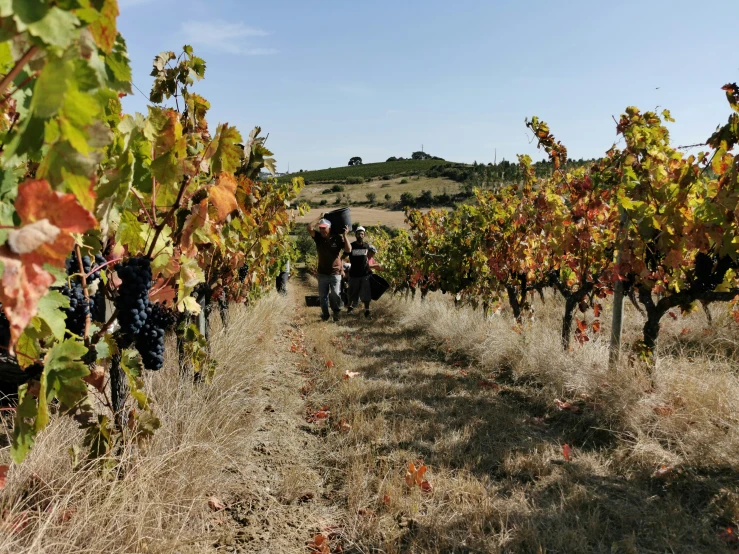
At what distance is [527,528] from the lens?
2.42 meters

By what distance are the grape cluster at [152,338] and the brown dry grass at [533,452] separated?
1276mm

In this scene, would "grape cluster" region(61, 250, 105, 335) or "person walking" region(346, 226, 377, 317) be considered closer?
"grape cluster" region(61, 250, 105, 335)

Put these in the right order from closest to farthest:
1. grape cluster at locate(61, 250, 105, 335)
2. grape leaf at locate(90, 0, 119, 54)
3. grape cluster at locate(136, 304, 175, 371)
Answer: grape leaf at locate(90, 0, 119, 54) < grape cluster at locate(61, 250, 105, 335) < grape cluster at locate(136, 304, 175, 371)

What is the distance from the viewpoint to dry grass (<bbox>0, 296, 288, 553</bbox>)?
1804 millimetres

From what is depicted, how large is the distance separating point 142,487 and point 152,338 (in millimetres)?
601

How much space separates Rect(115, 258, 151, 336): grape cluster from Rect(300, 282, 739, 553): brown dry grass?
58.8 inches

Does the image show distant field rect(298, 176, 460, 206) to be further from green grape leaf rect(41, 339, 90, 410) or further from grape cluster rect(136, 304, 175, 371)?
green grape leaf rect(41, 339, 90, 410)

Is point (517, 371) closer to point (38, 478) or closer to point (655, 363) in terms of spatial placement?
point (655, 363)

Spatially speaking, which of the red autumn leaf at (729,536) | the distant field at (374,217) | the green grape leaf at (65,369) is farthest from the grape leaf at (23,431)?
the distant field at (374,217)

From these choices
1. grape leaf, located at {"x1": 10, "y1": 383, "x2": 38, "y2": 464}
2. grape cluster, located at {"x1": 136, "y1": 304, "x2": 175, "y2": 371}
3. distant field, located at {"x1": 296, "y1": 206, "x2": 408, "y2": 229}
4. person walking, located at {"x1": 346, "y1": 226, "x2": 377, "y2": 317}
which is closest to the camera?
grape leaf, located at {"x1": 10, "y1": 383, "x2": 38, "y2": 464}

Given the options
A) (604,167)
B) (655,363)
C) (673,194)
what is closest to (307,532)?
(655,363)

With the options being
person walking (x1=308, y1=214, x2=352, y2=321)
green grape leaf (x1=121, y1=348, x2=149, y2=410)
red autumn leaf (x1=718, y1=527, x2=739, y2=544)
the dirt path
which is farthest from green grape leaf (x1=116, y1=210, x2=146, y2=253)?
person walking (x1=308, y1=214, x2=352, y2=321)

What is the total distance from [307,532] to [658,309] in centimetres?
330

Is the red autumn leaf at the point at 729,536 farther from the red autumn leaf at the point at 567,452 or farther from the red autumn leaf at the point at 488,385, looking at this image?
the red autumn leaf at the point at 488,385
